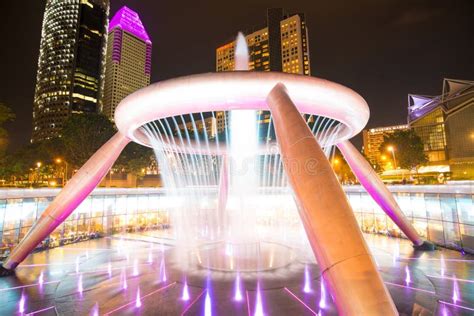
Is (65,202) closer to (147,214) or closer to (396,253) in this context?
(396,253)

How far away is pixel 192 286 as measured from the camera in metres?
11.8

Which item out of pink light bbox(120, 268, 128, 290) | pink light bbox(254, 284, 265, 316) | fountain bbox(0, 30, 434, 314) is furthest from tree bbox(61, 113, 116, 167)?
pink light bbox(254, 284, 265, 316)

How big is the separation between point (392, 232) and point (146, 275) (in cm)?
2580

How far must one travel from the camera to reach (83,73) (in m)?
163

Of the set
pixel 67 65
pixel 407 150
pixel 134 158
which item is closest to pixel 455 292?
pixel 134 158

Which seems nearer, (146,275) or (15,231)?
(146,275)

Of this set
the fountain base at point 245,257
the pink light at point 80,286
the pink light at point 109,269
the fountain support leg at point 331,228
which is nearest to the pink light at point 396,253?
the fountain base at point 245,257

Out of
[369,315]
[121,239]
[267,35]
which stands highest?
[267,35]

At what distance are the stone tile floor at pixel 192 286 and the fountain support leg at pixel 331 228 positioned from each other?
4433 millimetres

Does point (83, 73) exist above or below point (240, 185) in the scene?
above

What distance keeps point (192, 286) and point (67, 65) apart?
624ft

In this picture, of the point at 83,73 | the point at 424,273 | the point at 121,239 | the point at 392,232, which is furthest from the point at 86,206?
the point at 83,73

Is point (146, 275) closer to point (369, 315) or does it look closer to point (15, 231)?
point (369, 315)

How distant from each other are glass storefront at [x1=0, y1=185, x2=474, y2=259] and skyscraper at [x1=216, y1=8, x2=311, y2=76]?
11712cm
